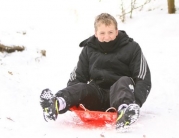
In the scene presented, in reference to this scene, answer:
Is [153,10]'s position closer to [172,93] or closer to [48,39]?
[48,39]

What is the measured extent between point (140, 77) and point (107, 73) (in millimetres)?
299

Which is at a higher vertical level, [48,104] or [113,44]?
[113,44]

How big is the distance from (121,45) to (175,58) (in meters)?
2.17

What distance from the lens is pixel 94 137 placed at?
8.34 ft

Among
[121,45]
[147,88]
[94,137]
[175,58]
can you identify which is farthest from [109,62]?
[175,58]

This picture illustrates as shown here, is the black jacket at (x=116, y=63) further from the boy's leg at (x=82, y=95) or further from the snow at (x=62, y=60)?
the snow at (x=62, y=60)

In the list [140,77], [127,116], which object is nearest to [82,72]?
[140,77]

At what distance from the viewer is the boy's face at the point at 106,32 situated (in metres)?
3.18

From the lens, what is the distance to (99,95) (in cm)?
318

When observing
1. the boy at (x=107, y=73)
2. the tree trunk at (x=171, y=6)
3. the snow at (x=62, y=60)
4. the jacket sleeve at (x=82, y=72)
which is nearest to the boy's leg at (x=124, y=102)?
the boy at (x=107, y=73)

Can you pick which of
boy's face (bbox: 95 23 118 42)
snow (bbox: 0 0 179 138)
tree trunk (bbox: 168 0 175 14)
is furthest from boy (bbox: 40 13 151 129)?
tree trunk (bbox: 168 0 175 14)

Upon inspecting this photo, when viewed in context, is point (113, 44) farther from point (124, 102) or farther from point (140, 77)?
point (124, 102)

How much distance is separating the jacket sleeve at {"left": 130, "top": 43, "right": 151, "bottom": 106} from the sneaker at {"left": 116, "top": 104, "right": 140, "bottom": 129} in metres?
0.44

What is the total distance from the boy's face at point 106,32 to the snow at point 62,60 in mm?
742
